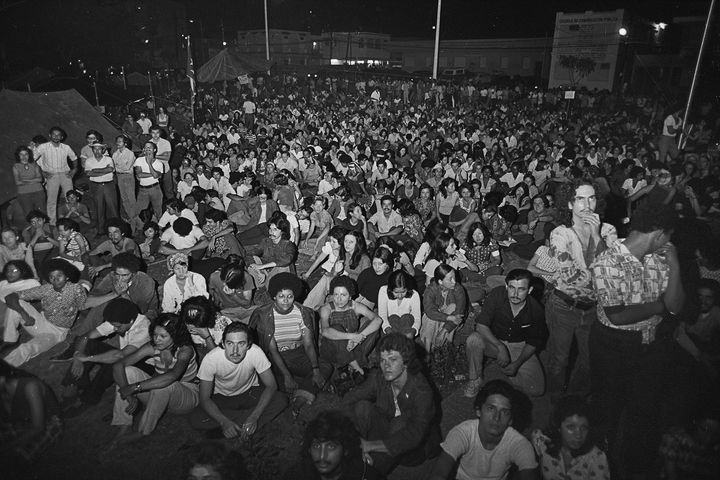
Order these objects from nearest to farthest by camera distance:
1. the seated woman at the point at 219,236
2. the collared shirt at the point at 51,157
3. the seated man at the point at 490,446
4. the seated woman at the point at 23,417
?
the seated man at the point at 490,446
the seated woman at the point at 23,417
the seated woman at the point at 219,236
the collared shirt at the point at 51,157

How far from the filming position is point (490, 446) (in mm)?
3340

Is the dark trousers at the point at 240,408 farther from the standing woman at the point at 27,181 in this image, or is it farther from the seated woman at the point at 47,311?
the standing woman at the point at 27,181

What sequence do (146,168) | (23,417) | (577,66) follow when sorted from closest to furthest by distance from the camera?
(23,417) → (146,168) → (577,66)

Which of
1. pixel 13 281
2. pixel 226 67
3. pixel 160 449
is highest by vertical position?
pixel 226 67

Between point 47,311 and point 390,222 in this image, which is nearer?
point 47,311

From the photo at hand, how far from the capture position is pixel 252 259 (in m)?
8.77

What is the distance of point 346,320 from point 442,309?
1094mm

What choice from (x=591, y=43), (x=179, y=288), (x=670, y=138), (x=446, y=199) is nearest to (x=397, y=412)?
(x=179, y=288)

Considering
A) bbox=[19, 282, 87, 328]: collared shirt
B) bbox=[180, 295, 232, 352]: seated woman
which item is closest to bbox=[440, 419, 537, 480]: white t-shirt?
bbox=[180, 295, 232, 352]: seated woman

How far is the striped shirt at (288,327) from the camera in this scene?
507 cm

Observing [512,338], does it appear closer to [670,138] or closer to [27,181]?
[27,181]

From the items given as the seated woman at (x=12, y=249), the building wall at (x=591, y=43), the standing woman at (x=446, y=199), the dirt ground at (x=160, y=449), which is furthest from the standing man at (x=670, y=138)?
the building wall at (x=591, y=43)

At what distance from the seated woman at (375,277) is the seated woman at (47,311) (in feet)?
10.6

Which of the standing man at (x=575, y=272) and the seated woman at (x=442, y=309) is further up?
the standing man at (x=575, y=272)
